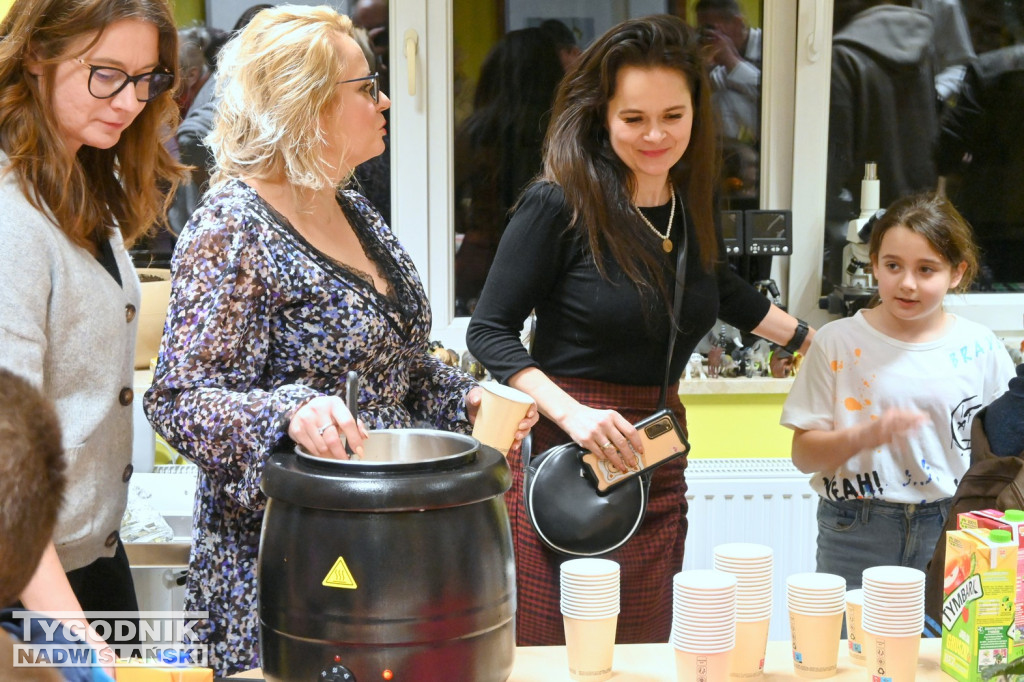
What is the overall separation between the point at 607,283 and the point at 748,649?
2.32ft

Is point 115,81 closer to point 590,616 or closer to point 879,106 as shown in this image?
point 590,616

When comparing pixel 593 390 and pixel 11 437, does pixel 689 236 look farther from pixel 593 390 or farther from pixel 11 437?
pixel 11 437

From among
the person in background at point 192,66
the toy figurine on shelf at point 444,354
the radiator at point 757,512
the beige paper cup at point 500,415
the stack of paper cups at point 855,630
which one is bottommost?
the radiator at point 757,512

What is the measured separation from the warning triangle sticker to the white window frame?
2184 millimetres

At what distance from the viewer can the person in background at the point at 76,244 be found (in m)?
1.28

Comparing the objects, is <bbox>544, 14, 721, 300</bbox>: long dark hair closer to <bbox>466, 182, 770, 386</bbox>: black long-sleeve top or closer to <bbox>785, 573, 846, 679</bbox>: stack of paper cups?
<bbox>466, 182, 770, 386</bbox>: black long-sleeve top

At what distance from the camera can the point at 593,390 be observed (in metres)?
1.83

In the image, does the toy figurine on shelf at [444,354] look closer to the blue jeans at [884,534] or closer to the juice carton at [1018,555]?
the blue jeans at [884,534]

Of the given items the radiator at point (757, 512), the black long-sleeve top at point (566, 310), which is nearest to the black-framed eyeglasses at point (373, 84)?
the black long-sleeve top at point (566, 310)

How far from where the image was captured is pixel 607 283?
1.81 m

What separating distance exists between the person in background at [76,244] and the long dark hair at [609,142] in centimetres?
69

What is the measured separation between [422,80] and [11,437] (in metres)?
2.56

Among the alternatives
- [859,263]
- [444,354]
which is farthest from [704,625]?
[859,263]

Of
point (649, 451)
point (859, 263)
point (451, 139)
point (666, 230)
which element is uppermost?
point (451, 139)
